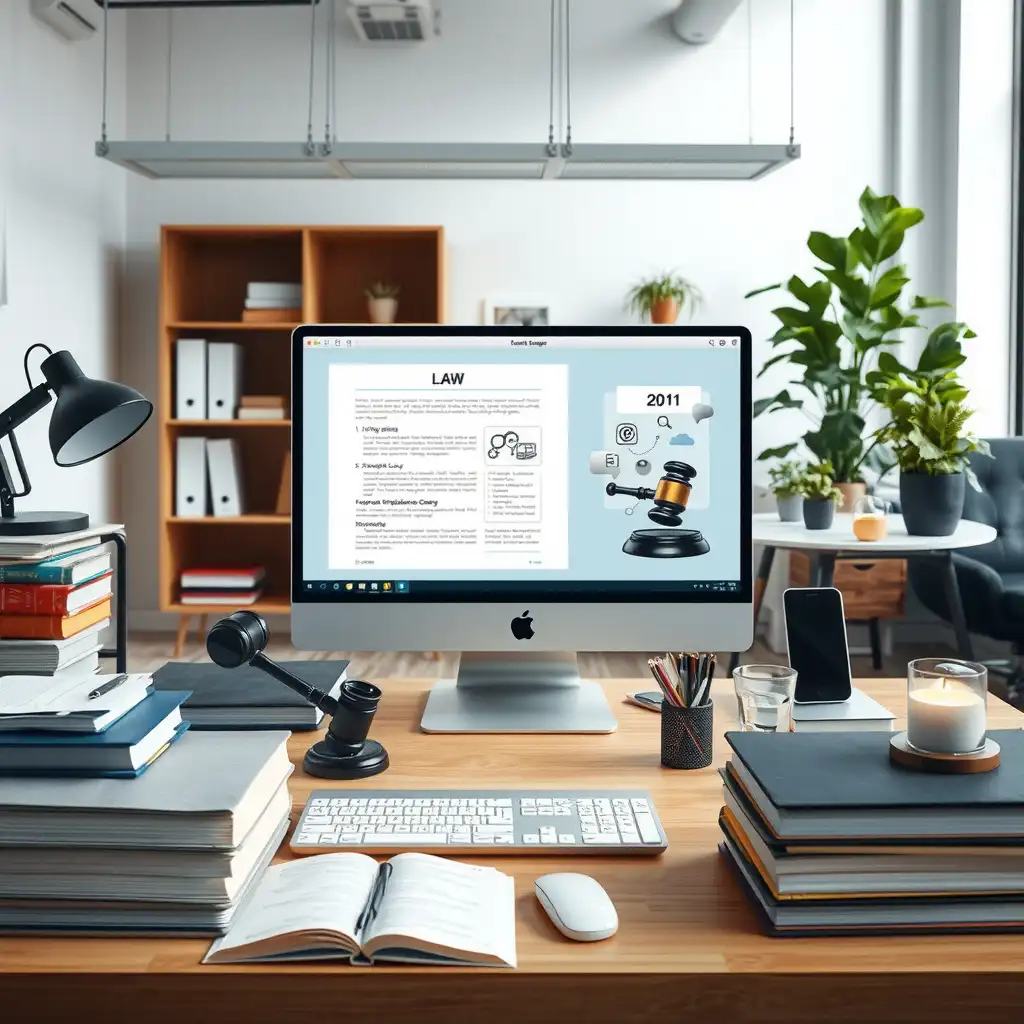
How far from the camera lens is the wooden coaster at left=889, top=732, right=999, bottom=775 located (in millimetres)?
758

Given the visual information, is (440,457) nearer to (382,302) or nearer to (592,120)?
(382,302)

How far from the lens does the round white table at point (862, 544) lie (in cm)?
284

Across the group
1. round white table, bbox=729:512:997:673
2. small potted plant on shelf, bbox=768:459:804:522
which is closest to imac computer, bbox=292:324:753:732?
round white table, bbox=729:512:997:673

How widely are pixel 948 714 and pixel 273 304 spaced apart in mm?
4109

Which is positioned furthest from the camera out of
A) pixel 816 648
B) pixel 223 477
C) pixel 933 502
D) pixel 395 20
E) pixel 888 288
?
pixel 223 477

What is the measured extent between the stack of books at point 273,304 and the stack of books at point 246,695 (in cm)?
344

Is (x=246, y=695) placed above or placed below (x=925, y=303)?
below

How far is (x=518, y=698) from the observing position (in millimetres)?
1249

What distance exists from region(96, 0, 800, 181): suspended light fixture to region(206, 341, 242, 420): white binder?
2.94 feet

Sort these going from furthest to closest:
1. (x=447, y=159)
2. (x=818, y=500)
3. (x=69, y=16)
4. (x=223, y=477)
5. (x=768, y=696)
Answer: (x=223, y=477) → (x=69, y=16) → (x=447, y=159) → (x=818, y=500) → (x=768, y=696)

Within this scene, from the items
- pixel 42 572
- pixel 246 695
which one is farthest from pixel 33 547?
pixel 246 695

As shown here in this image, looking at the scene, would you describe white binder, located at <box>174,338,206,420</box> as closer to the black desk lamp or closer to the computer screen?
the black desk lamp

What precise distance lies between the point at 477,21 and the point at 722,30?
1.15 m

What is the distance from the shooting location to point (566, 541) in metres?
1.17
